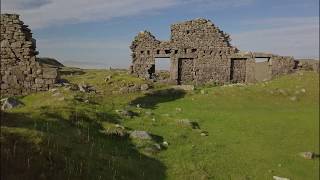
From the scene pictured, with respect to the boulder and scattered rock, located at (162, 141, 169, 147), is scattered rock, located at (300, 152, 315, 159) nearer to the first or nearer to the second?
scattered rock, located at (162, 141, 169, 147)

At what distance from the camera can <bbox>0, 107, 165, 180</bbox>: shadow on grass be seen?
886cm

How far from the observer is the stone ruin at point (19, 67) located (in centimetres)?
2191

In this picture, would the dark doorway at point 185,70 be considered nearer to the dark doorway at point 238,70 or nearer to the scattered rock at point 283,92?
the dark doorway at point 238,70

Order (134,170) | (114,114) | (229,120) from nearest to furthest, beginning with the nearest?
(134,170), (114,114), (229,120)

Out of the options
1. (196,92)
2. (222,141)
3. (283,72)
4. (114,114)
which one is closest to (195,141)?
(222,141)

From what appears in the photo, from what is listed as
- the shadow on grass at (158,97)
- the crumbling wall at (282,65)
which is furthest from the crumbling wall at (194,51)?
the shadow on grass at (158,97)

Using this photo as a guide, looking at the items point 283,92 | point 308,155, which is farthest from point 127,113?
point 283,92

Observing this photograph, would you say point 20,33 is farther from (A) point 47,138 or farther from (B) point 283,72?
(B) point 283,72

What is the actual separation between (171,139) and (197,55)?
24072mm

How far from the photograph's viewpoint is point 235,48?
131 ft

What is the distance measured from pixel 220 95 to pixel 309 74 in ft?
28.3

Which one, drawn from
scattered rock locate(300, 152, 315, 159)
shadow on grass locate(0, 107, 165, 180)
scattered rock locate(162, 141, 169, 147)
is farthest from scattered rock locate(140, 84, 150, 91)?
scattered rock locate(300, 152, 315, 159)

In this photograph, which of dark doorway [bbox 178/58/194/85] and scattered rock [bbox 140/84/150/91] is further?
dark doorway [bbox 178/58/194/85]

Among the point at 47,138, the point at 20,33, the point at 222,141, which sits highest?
the point at 20,33
